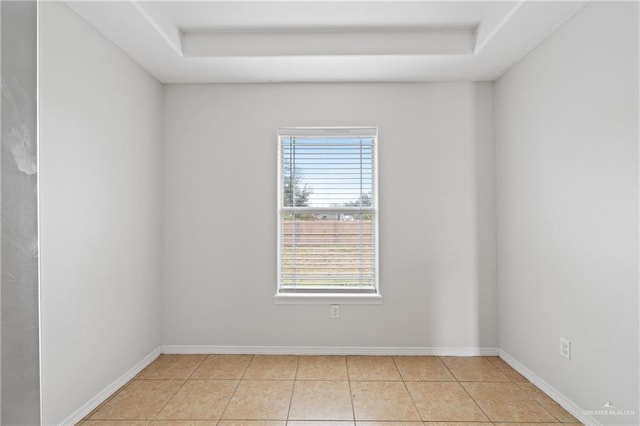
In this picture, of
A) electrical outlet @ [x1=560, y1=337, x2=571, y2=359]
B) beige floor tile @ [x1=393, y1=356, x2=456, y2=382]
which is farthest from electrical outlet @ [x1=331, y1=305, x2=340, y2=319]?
electrical outlet @ [x1=560, y1=337, x2=571, y2=359]

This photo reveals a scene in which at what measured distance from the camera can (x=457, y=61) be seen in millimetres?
2779

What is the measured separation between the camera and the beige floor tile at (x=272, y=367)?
2752mm

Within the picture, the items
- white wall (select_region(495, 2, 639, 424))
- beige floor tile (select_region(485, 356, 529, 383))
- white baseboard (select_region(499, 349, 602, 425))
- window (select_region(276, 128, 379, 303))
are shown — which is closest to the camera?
white wall (select_region(495, 2, 639, 424))

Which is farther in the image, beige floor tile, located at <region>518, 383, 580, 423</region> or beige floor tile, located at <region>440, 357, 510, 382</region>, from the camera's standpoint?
beige floor tile, located at <region>440, 357, 510, 382</region>

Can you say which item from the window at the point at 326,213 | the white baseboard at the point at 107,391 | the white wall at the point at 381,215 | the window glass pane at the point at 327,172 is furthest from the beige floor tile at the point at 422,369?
the white baseboard at the point at 107,391

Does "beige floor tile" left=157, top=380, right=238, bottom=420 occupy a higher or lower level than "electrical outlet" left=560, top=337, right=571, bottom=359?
lower

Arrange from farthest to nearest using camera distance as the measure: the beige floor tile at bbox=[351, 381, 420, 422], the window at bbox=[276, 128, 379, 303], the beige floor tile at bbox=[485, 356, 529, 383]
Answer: the window at bbox=[276, 128, 379, 303] < the beige floor tile at bbox=[485, 356, 529, 383] < the beige floor tile at bbox=[351, 381, 420, 422]

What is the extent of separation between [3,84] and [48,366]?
2058 mm

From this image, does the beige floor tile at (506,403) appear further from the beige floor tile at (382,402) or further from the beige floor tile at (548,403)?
the beige floor tile at (382,402)

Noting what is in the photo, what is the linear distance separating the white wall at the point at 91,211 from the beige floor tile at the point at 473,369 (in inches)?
97.9

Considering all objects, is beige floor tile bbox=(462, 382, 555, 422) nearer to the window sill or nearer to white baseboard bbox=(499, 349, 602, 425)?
white baseboard bbox=(499, 349, 602, 425)

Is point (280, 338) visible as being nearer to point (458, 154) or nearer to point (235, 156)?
point (235, 156)

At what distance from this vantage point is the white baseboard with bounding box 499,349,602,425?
211cm

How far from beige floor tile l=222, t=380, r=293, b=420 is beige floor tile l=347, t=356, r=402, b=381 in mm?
528
